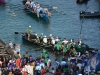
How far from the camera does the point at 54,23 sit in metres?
62.2

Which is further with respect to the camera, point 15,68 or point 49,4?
Result: point 49,4

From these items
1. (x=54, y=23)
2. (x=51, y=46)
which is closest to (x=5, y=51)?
(x=51, y=46)

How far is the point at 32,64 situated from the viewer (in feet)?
128

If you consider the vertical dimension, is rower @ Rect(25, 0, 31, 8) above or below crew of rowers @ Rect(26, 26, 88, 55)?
above

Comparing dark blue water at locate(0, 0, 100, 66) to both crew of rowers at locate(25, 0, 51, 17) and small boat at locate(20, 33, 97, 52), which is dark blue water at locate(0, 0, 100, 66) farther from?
crew of rowers at locate(25, 0, 51, 17)

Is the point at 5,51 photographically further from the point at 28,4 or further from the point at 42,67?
the point at 28,4

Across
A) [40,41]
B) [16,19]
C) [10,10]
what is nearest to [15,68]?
[40,41]

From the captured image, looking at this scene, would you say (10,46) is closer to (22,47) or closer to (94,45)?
(22,47)

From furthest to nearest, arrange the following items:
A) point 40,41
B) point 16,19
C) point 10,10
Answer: point 10,10, point 16,19, point 40,41

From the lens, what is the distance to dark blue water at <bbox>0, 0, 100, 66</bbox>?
55.0 meters

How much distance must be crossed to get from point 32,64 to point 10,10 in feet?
101

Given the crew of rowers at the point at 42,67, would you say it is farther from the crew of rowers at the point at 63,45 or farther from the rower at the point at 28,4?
the rower at the point at 28,4

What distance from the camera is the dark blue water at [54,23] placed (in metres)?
55.0

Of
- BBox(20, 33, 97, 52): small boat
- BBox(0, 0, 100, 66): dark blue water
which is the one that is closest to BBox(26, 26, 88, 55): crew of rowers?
BBox(20, 33, 97, 52): small boat
